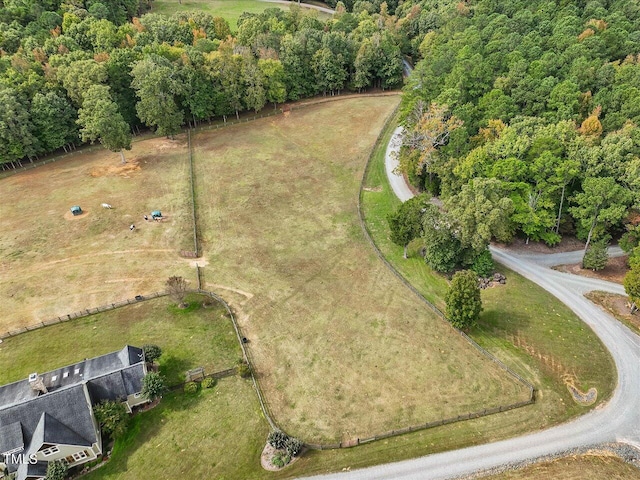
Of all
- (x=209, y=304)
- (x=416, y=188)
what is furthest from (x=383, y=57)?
(x=209, y=304)

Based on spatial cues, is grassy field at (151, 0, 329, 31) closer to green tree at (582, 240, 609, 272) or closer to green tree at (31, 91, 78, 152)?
green tree at (31, 91, 78, 152)

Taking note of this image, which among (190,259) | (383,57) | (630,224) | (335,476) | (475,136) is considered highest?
(383,57)

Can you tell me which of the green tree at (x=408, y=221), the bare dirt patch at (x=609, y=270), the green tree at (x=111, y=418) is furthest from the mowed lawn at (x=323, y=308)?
the bare dirt patch at (x=609, y=270)

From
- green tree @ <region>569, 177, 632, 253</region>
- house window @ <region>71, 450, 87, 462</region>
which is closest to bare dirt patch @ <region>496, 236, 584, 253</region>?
green tree @ <region>569, 177, 632, 253</region>

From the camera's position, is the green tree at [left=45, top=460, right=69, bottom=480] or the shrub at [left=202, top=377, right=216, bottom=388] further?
the shrub at [left=202, top=377, right=216, bottom=388]

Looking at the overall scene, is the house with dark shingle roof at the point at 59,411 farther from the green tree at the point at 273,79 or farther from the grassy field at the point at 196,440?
the green tree at the point at 273,79

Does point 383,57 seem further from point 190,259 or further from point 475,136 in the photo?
point 190,259
